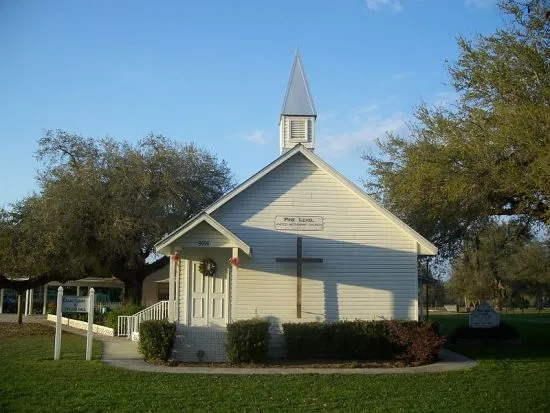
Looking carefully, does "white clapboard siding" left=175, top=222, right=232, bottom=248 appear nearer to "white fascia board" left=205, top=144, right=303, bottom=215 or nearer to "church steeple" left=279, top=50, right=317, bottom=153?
"white fascia board" left=205, top=144, right=303, bottom=215

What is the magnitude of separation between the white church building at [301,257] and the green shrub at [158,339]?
1.92 m

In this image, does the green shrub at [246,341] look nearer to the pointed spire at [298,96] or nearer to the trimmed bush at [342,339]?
the trimmed bush at [342,339]

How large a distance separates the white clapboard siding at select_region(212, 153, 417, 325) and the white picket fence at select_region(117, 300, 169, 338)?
313 centimetres

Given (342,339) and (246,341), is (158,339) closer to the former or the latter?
(246,341)

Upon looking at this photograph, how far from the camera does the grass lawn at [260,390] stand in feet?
36.5

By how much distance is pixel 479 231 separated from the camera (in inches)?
1000

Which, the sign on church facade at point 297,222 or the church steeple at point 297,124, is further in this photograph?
the church steeple at point 297,124

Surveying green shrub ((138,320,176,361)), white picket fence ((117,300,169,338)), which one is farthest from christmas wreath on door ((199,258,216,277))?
green shrub ((138,320,176,361))

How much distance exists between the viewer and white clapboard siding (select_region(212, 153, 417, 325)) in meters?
19.5

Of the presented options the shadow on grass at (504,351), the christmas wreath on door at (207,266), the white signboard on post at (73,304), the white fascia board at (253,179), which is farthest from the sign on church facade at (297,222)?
the white signboard on post at (73,304)

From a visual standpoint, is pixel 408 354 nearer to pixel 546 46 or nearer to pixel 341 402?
pixel 341 402

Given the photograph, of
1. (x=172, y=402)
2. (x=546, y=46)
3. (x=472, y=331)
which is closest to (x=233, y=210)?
(x=172, y=402)

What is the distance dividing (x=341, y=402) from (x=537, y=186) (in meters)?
9.29

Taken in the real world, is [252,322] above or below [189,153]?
below
